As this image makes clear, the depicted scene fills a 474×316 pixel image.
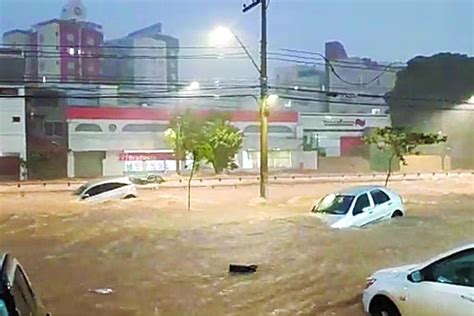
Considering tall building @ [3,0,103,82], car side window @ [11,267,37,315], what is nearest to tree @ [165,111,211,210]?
tall building @ [3,0,103,82]

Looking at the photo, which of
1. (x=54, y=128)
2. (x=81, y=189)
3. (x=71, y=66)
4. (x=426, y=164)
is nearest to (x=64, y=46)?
(x=71, y=66)

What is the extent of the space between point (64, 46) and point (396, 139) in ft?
30.6

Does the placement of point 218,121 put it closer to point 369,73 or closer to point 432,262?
point 369,73

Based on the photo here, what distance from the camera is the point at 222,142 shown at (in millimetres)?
19391

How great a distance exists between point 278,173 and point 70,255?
29.0ft

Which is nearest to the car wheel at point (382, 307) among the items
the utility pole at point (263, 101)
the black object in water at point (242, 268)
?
the black object in water at point (242, 268)

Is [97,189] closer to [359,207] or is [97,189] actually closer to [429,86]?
[359,207]

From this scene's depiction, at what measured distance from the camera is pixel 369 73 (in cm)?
2000

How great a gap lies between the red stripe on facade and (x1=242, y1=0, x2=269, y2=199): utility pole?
729 millimetres

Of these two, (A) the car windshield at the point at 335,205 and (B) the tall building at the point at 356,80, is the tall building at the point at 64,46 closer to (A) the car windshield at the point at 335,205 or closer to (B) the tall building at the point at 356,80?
(B) the tall building at the point at 356,80

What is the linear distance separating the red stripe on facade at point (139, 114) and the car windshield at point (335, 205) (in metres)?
4.67

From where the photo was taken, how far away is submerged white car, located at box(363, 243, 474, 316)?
4.47 meters

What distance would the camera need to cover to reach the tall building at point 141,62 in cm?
1758

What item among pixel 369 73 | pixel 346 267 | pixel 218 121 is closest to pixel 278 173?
pixel 218 121
